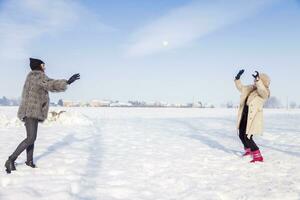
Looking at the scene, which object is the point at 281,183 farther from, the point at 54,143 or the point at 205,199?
Result: the point at 54,143

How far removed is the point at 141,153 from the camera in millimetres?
9617

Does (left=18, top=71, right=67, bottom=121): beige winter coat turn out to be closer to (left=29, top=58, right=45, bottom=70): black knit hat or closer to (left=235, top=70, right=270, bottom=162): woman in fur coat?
(left=29, top=58, right=45, bottom=70): black knit hat

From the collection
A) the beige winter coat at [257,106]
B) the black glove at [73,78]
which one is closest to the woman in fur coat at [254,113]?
A: the beige winter coat at [257,106]

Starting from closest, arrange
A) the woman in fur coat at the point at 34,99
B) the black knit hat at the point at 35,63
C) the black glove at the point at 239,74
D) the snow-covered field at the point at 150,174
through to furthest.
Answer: the snow-covered field at the point at 150,174 → the woman in fur coat at the point at 34,99 → the black knit hat at the point at 35,63 → the black glove at the point at 239,74

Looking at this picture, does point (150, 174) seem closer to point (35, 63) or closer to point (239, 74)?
point (35, 63)

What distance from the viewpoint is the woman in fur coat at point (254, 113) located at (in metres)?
8.04

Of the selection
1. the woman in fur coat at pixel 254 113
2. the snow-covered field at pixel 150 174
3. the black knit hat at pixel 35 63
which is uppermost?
the black knit hat at pixel 35 63

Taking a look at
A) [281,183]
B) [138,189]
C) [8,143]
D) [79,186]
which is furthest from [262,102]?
[8,143]

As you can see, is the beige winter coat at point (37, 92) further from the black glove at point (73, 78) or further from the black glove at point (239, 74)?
the black glove at point (239, 74)

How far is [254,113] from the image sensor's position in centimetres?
814

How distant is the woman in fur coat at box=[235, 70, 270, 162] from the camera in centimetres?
804

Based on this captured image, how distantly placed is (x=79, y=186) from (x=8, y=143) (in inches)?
254

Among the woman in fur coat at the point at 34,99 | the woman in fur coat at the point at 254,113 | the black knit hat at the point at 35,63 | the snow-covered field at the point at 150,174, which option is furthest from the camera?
the woman in fur coat at the point at 254,113

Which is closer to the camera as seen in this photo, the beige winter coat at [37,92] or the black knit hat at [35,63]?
the beige winter coat at [37,92]
